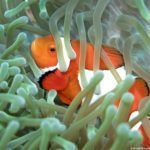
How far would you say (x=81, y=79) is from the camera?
1.14 metres

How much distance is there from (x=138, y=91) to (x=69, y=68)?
222mm

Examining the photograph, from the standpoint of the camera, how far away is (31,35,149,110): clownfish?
1145 millimetres

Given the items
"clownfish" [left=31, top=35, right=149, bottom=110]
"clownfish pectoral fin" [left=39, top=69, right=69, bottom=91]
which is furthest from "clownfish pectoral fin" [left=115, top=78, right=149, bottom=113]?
"clownfish pectoral fin" [left=39, top=69, right=69, bottom=91]

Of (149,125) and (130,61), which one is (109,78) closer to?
(130,61)

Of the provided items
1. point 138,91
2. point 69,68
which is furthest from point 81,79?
point 138,91

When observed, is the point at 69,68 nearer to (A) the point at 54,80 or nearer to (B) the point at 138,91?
(A) the point at 54,80

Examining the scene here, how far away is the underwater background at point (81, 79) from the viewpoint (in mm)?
880

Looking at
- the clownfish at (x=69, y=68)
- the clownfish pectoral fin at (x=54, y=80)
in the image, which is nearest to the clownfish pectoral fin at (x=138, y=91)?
the clownfish at (x=69, y=68)

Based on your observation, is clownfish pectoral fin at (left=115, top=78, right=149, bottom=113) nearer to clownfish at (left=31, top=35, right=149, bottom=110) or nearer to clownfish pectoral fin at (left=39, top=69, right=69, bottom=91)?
clownfish at (left=31, top=35, right=149, bottom=110)

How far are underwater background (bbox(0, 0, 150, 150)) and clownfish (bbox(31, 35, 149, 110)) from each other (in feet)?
0.07

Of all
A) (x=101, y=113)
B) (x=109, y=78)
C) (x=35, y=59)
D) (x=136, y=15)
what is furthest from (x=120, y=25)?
(x=101, y=113)

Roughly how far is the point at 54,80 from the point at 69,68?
0.06 metres

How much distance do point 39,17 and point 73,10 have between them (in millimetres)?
121

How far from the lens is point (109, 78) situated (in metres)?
1.18
